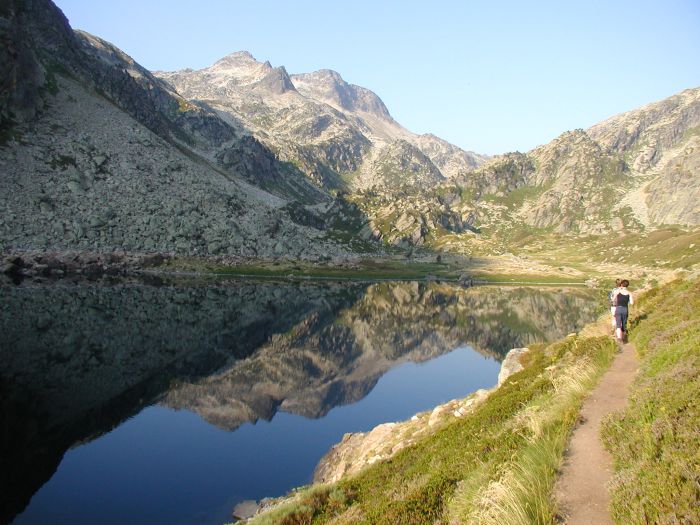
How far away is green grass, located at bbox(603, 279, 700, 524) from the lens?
8227 millimetres

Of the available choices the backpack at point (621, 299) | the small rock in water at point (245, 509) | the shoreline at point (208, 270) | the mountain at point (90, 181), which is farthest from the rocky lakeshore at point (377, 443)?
the mountain at point (90, 181)

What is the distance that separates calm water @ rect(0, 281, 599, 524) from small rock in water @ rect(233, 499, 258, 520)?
517 millimetres

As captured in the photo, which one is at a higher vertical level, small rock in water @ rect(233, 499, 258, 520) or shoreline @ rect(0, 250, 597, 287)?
small rock in water @ rect(233, 499, 258, 520)

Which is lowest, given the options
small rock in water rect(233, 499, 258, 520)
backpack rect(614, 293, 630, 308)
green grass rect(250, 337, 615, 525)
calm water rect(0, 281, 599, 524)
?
calm water rect(0, 281, 599, 524)

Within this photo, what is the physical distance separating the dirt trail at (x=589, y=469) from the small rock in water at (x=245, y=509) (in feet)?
62.6

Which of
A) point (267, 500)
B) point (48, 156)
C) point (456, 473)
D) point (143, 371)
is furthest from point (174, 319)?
point (48, 156)

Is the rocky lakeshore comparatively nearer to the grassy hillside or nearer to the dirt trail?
the grassy hillside

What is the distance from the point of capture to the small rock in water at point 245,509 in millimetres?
26000

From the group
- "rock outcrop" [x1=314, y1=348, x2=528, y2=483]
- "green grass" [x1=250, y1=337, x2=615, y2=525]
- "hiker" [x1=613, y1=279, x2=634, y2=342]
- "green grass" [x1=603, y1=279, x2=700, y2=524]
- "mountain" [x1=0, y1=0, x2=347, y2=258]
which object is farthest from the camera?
"mountain" [x1=0, y1=0, x2=347, y2=258]

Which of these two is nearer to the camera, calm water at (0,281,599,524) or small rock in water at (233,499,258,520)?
small rock in water at (233,499,258,520)

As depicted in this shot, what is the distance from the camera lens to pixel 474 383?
60.6 meters

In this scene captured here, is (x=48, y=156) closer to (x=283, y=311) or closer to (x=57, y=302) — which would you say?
(x=57, y=302)

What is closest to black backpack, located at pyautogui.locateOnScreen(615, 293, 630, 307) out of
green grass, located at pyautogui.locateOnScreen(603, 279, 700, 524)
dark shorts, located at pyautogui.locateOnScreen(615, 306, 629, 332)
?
dark shorts, located at pyautogui.locateOnScreen(615, 306, 629, 332)

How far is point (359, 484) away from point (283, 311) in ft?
244
